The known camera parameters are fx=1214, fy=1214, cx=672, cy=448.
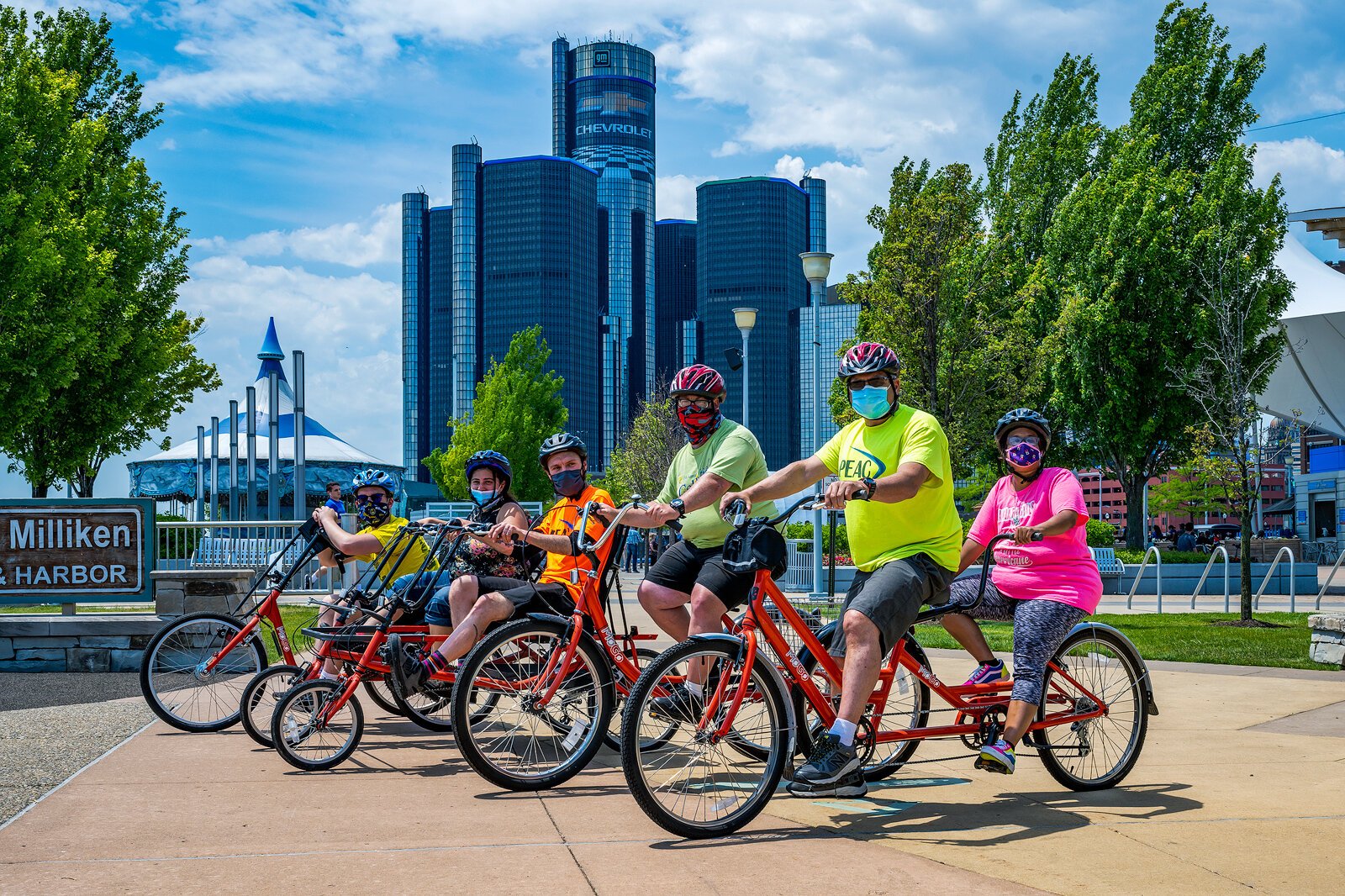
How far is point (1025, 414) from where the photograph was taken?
19.2 ft

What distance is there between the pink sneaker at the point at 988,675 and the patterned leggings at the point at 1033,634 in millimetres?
81

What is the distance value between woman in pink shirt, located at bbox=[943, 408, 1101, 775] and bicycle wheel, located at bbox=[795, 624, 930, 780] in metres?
0.26

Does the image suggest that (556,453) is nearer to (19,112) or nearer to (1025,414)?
(1025,414)

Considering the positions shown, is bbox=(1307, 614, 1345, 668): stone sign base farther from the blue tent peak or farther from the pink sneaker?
the blue tent peak

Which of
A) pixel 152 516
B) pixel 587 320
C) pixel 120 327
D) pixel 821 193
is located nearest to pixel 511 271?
pixel 587 320

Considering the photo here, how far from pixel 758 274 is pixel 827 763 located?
6208 inches

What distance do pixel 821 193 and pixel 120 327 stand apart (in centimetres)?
17476

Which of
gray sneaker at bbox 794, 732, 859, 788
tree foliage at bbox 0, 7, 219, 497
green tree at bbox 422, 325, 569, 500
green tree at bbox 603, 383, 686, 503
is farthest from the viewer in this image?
green tree at bbox 603, 383, 686, 503

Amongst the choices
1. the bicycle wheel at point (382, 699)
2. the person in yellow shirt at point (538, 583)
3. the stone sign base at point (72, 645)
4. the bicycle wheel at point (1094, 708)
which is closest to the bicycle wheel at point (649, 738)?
the person in yellow shirt at point (538, 583)

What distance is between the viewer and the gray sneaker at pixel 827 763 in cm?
466

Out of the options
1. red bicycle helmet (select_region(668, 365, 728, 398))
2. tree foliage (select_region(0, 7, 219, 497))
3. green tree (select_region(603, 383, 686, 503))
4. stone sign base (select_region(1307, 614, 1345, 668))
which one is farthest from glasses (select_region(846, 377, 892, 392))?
green tree (select_region(603, 383, 686, 503))

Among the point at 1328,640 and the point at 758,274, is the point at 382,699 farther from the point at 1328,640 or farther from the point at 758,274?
the point at 758,274

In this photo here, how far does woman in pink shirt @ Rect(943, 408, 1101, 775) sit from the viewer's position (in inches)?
209

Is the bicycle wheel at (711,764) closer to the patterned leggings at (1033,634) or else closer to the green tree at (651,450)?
the patterned leggings at (1033,634)
